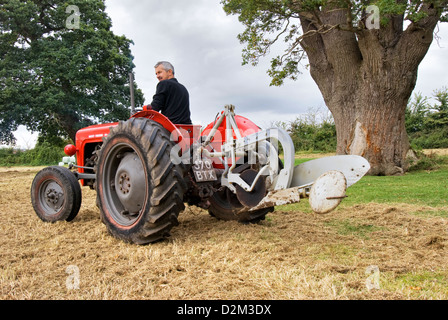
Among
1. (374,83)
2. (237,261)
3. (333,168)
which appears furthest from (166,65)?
(374,83)

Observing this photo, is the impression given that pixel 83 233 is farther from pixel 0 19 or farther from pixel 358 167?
pixel 0 19

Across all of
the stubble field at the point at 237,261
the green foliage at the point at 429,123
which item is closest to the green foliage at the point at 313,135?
the green foliage at the point at 429,123

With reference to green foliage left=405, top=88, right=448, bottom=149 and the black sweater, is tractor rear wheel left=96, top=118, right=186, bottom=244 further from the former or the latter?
green foliage left=405, top=88, right=448, bottom=149

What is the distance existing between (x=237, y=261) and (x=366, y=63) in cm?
941

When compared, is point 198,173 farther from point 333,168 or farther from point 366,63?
point 366,63

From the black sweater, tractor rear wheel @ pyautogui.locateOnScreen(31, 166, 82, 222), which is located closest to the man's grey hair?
the black sweater

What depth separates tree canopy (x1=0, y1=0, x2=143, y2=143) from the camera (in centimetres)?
1742

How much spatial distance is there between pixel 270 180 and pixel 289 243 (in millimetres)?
640

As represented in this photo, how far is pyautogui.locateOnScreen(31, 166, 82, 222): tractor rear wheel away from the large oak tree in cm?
747

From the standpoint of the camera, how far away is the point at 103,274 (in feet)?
8.66

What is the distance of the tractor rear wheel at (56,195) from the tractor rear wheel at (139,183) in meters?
0.86

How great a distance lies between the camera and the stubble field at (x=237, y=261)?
231 cm

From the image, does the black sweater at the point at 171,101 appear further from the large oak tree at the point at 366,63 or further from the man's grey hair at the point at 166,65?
the large oak tree at the point at 366,63

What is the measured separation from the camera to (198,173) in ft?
11.7
